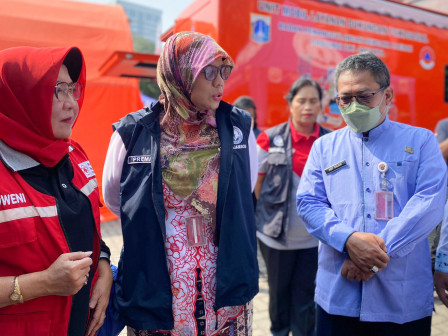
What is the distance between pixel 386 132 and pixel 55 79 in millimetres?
1415

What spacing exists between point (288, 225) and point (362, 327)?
3.51 feet

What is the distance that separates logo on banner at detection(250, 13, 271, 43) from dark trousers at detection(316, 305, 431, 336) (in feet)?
11.3

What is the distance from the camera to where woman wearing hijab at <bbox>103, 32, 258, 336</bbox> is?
1435mm

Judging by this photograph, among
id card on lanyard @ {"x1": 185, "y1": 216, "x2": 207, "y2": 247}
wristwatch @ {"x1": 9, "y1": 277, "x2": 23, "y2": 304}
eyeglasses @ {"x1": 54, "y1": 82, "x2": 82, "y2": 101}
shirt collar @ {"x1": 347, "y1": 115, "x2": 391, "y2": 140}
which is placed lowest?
wristwatch @ {"x1": 9, "y1": 277, "x2": 23, "y2": 304}

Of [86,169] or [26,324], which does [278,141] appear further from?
[26,324]

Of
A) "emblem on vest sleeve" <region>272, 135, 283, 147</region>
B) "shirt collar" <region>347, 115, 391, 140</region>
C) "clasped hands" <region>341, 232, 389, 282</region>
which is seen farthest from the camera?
"emblem on vest sleeve" <region>272, 135, 283, 147</region>

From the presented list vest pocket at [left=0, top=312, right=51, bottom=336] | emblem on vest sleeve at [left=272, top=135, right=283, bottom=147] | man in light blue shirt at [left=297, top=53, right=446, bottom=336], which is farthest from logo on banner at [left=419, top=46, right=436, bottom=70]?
vest pocket at [left=0, top=312, right=51, bottom=336]

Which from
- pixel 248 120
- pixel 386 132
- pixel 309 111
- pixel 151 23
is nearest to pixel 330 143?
pixel 386 132

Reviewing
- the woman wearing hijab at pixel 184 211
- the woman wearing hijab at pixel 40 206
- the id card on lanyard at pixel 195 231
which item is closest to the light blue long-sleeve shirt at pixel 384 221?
the woman wearing hijab at pixel 184 211

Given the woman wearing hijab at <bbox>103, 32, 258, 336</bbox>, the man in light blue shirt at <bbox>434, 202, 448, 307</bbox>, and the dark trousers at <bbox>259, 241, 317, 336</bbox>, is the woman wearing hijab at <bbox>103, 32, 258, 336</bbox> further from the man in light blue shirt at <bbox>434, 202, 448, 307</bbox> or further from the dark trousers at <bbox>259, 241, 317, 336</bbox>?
the dark trousers at <bbox>259, 241, 317, 336</bbox>

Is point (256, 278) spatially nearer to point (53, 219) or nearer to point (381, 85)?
point (53, 219)

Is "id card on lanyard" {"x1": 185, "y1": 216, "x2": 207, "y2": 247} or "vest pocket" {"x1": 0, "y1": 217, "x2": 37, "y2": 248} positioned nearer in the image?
"vest pocket" {"x1": 0, "y1": 217, "x2": 37, "y2": 248}

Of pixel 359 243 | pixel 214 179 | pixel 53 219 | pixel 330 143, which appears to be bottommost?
pixel 359 243

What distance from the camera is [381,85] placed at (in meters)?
1.75
